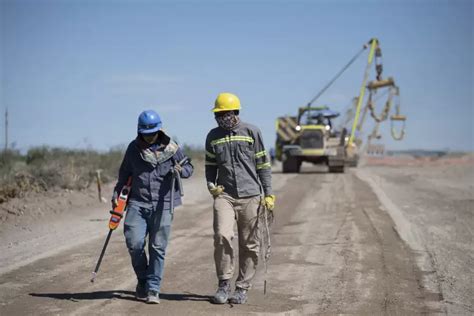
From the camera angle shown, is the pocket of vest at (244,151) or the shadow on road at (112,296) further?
the shadow on road at (112,296)

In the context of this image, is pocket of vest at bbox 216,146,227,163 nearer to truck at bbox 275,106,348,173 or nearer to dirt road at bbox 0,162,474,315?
dirt road at bbox 0,162,474,315

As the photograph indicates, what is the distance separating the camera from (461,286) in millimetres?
8141

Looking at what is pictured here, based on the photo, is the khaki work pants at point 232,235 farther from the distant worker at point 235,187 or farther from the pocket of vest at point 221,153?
the pocket of vest at point 221,153

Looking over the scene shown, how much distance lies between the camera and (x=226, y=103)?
7.17 meters

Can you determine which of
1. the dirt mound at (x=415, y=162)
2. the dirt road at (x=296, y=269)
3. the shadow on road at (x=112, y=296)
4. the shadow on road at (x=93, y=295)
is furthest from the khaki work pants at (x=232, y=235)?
the dirt mound at (x=415, y=162)

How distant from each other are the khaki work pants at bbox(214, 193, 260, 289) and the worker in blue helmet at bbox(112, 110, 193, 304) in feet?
1.71

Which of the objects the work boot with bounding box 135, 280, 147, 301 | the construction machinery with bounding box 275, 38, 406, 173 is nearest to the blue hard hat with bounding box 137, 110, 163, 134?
the work boot with bounding box 135, 280, 147, 301

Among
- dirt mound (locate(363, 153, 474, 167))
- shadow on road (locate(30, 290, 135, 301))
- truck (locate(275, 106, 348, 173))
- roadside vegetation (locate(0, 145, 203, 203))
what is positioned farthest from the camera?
dirt mound (locate(363, 153, 474, 167))

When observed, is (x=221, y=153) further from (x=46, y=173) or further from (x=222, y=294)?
(x=46, y=173)

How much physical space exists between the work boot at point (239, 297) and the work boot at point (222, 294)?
2.7 inches

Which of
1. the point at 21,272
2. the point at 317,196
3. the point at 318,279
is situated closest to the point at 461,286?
the point at 318,279

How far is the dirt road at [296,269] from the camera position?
7109 millimetres

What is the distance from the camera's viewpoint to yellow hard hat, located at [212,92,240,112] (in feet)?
23.5

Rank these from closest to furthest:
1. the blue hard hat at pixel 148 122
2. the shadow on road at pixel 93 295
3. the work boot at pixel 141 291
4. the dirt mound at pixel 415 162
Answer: the blue hard hat at pixel 148 122 → the work boot at pixel 141 291 → the shadow on road at pixel 93 295 → the dirt mound at pixel 415 162
